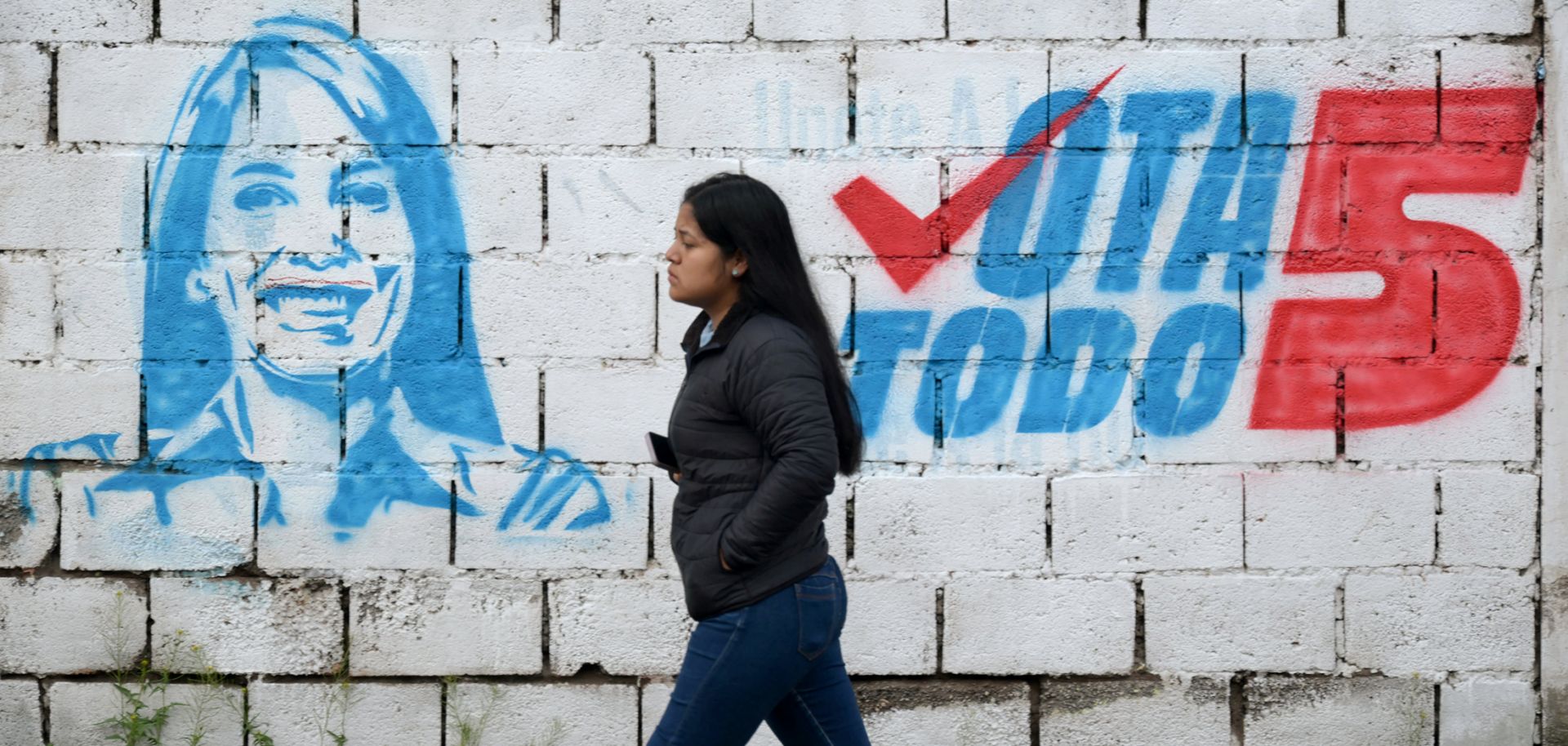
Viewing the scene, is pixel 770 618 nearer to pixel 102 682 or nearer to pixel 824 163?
pixel 824 163

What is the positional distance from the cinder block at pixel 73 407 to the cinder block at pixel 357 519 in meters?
0.38

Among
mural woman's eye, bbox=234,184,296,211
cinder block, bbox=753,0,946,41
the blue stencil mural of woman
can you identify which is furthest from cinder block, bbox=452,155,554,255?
cinder block, bbox=753,0,946,41

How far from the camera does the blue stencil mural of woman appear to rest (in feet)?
11.9

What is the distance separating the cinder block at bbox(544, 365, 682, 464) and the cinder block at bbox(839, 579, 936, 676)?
0.66m

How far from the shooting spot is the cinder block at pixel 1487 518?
3.62m

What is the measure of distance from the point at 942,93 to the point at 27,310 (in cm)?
237

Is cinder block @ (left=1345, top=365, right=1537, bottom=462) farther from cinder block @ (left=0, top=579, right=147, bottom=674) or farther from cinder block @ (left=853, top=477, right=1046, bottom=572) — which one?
cinder block @ (left=0, top=579, right=147, bottom=674)

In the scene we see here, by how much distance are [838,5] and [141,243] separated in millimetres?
1858

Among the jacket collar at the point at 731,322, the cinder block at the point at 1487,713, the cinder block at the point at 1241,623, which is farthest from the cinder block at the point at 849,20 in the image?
the cinder block at the point at 1487,713

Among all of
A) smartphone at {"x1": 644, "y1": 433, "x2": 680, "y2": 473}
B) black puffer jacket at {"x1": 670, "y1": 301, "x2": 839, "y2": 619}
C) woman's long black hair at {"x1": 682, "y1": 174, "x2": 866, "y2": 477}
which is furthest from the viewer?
smartphone at {"x1": 644, "y1": 433, "x2": 680, "y2": 473}

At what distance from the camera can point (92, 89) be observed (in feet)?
11.9

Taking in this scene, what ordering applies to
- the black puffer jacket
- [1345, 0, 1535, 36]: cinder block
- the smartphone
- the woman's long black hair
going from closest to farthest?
1. the black puffer jacket
2. the woman's long black hair
3. the smartphone
4. [1345, 0, 1535, 36]: cinder block

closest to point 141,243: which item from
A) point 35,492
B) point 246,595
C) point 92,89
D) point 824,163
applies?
point 92,89

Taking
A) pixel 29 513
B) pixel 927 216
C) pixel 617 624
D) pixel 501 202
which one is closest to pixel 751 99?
pixel 927 216
